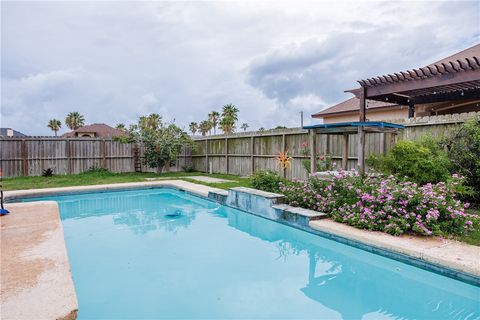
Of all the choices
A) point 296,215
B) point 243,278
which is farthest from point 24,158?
point 243,278

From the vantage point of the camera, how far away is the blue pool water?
327 centimetres

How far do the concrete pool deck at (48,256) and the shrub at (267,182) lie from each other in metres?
2.62

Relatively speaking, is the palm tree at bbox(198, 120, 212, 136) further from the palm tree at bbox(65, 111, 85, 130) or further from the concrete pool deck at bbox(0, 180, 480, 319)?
the concrete pool deck at bbox(0, 180, 480, 319)

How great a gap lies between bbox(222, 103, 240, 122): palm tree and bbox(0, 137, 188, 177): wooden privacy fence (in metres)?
22.7

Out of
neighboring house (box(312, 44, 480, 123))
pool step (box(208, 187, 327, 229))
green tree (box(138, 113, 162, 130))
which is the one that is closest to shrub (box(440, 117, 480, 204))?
neighboring house (box(312, 44, 480, 123))

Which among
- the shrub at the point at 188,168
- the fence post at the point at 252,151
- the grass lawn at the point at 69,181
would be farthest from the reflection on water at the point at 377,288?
the shrub at the point at 188,168

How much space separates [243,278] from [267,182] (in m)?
4.42

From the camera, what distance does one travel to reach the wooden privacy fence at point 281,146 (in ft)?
23.2

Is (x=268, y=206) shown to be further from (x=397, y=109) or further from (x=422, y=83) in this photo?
(x=397, y=109)

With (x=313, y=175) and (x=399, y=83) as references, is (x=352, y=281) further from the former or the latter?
(x=399, y=83)

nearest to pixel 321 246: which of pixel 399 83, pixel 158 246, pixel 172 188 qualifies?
pixel 158 246

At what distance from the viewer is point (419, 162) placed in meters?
5.84

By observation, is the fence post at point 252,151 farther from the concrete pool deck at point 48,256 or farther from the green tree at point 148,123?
A: the concrete pool deck at point 48,256


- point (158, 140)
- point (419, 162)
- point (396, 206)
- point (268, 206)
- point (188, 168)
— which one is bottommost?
point (268, 206)
